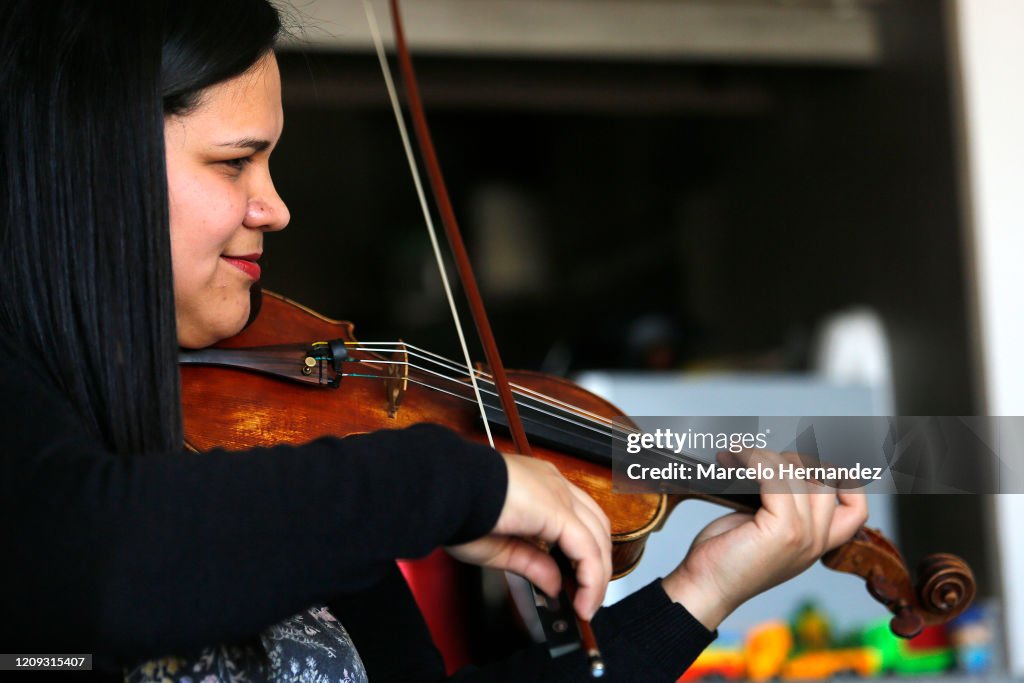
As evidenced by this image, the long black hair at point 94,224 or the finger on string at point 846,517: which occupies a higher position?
the long black hair at point 94,224

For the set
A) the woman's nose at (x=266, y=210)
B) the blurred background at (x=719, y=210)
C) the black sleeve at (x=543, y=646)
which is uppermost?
the blurred background at (x=719, y=210)

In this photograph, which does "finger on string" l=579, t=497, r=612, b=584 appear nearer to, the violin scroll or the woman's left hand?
the woman's left hand

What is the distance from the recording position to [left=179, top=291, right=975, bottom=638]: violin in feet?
2.31

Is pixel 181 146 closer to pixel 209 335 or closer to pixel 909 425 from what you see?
pixel 209 335

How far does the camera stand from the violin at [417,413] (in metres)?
0.71

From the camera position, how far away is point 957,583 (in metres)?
0.77

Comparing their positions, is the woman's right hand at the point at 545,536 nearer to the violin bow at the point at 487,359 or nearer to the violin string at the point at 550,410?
the violin bow at the point at 487,359

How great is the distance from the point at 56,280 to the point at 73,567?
203 millimetres

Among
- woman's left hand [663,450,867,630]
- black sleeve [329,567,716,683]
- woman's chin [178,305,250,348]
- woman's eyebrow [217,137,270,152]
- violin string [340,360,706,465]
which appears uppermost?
woman's eyebrow [217,137,270,152]

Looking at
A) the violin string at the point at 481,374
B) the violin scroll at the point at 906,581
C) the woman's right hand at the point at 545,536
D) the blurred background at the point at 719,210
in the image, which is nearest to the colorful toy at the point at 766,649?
the blurred background at the point at 719,210

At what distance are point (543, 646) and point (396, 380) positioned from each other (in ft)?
0.70

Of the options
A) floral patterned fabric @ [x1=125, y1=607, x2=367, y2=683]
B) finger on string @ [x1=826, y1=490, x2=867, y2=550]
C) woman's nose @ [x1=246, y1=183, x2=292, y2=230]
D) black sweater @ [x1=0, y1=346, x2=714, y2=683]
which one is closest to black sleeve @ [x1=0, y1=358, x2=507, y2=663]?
black sweater @ [x1=0, y1=346, x2=714, y2=683]

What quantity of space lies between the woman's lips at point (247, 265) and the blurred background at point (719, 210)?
104 mm

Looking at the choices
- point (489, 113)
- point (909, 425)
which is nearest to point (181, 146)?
point (909, 425)
